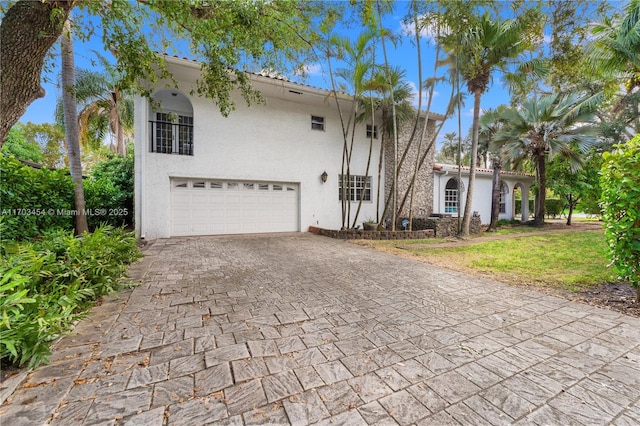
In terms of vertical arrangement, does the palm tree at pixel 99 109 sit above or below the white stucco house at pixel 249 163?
above

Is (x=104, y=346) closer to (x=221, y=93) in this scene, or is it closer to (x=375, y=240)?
(x=221, y=93)

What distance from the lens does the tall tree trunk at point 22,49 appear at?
9.91 feet

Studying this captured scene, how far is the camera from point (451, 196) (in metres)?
14.6

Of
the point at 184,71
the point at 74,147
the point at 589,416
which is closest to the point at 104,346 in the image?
the point at 589,416

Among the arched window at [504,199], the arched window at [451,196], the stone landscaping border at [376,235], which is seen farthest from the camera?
the arched window at [504,199]

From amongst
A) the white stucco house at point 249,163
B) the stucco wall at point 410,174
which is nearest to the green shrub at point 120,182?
the white stucco house at point 249,163

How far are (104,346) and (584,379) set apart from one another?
386 cm

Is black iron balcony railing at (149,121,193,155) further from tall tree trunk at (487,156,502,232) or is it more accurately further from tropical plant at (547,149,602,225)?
tropical plant at (547,149,602,225)

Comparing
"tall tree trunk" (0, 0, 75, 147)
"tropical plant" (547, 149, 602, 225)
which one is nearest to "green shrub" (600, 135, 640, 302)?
"tall tree trunk" (0, 0, 75, 147)

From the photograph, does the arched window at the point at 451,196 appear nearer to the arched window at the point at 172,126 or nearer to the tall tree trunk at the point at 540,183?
the tall tree trunk at the point at 540,183

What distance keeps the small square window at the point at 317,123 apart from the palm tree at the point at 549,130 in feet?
28.7

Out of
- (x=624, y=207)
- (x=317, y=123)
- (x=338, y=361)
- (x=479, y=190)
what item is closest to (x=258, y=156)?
(x=317, y=123)

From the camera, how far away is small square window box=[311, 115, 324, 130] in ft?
38.4

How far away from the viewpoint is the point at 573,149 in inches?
483
